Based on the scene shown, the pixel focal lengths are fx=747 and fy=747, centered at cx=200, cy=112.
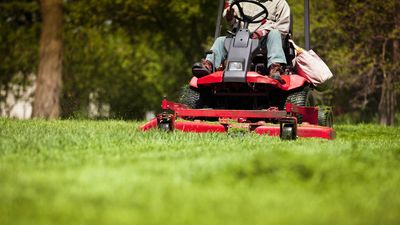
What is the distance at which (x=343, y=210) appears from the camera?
10.9ft

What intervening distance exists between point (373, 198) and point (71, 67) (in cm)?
2388

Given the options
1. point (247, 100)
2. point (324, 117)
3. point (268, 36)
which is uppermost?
point (268, 36)

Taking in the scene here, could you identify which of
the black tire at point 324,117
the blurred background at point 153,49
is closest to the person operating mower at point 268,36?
the black tire at point 324,117

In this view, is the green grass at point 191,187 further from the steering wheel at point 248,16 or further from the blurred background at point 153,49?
the blurred background at point 153,49

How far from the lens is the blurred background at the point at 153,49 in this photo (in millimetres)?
19531

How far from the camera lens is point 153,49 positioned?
25.8 meters

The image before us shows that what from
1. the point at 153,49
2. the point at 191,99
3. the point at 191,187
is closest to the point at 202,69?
the point at 191,99

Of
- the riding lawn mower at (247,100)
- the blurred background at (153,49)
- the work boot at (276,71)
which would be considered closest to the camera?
the riding lawn mower at (247,100)

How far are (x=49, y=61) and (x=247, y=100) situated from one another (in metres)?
11.6

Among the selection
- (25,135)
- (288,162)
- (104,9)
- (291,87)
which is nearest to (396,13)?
(104,9)

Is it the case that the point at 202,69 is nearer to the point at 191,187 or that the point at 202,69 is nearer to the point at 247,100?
the point at 247,100

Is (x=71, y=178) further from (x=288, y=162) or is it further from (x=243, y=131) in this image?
(x=243, y=131)

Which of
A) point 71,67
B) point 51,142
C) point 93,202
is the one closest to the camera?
point 93,202

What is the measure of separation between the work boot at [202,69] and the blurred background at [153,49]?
7.31 meters
